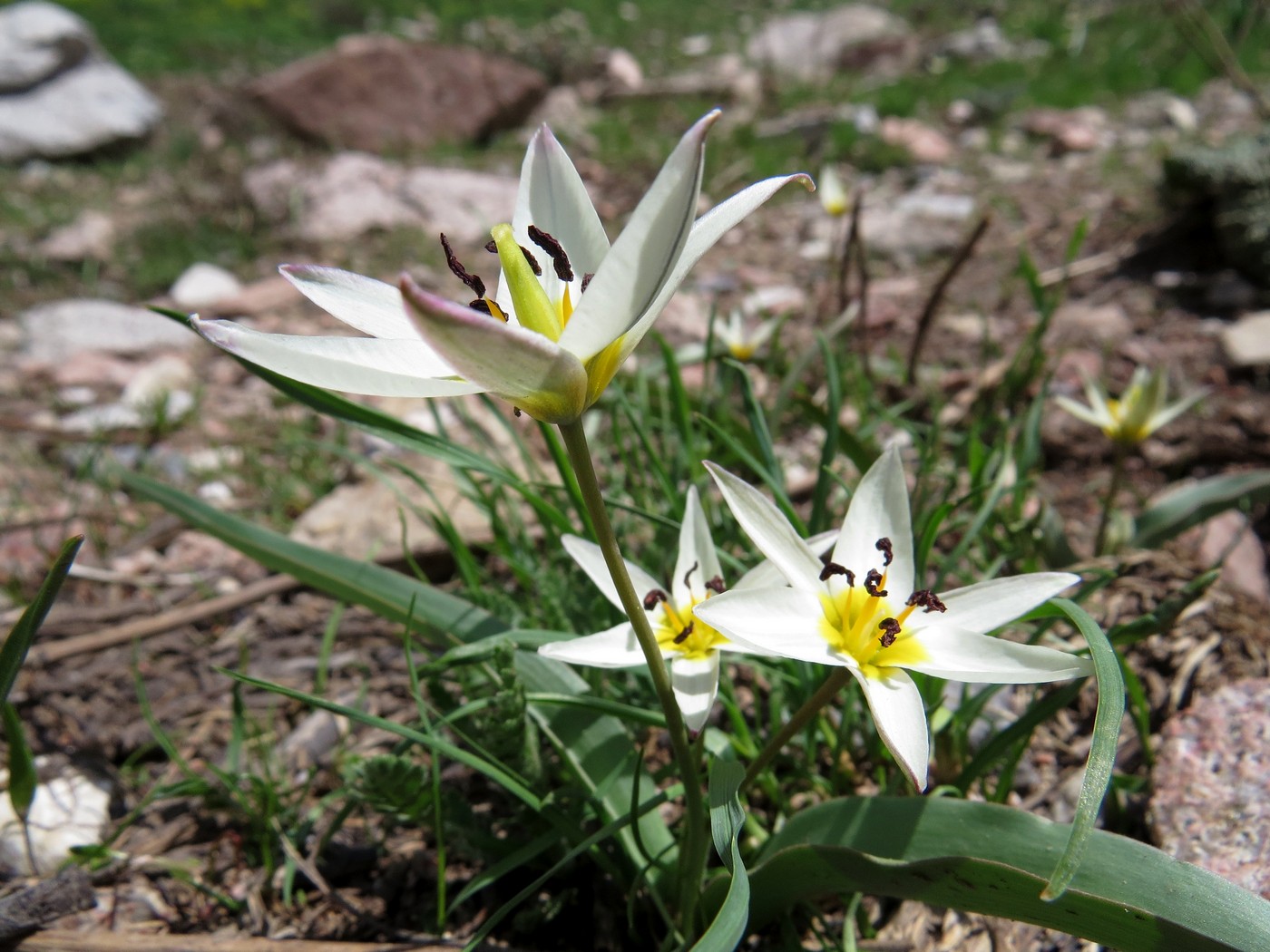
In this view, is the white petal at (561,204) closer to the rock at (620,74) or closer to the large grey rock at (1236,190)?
the large grey rock at (1236,190)

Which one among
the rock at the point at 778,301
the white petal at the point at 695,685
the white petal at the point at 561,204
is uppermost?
the white petal at the point at 561,204

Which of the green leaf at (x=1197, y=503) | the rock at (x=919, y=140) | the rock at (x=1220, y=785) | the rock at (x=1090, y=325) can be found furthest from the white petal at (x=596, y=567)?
the rock at (x=919, y=140)

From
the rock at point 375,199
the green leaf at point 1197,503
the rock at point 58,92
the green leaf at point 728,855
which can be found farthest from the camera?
the rock at point 58,92

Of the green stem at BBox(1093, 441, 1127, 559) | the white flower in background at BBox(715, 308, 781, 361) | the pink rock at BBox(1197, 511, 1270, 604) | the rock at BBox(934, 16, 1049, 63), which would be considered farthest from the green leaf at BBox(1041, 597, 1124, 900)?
the rock at BBox(934, 16, 1049, 63)

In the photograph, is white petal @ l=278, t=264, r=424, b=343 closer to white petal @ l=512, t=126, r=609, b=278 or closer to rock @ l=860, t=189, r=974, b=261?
white petal @ l=512, t=126, r=609, b=278

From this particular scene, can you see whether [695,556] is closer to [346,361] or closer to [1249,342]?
[346,361]

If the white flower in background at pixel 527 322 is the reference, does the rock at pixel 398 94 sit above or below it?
below

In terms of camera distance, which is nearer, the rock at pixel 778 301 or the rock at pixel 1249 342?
the rock at pixel 1249 342
